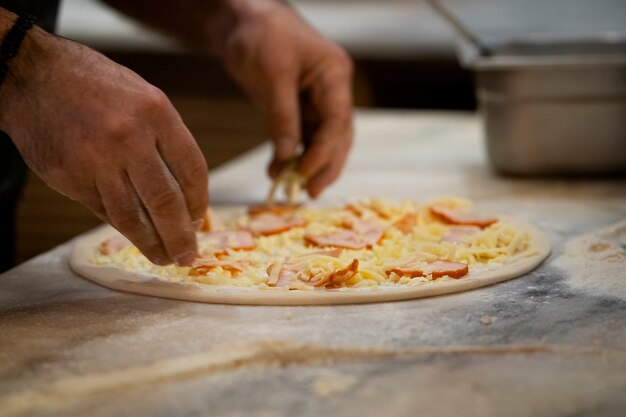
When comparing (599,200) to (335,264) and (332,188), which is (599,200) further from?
(335,264)

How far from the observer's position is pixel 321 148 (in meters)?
1.84

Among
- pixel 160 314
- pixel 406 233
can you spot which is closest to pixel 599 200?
pixel 406 233

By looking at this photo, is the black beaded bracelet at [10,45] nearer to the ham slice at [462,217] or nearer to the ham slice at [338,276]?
the ham slice at [338,276]

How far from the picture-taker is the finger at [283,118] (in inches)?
70.4

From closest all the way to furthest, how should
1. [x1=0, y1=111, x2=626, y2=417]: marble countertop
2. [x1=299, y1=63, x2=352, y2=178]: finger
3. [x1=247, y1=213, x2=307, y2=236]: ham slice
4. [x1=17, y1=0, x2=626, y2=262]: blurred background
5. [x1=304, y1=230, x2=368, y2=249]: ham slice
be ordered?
1. [x1=0, y1=111, x2=626, y2=417]: marble countertop
2. [x1=304, y1=230, x2=368, y2=249]: ham slice
3. [x1=247, y1=213, x2=307, y2=236]: ham slice
4. [x1=299, y1=63, x2=352, y2=178]: finger
5. [x1=17, y1=0, x2=626, y2=262]: blurred background

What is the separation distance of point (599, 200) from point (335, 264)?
796mm

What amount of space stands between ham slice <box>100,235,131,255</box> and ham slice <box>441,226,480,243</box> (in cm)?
54

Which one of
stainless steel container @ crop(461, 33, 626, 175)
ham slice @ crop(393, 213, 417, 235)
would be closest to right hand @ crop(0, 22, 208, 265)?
ham slice @ crop(393, 213, 417, 235)

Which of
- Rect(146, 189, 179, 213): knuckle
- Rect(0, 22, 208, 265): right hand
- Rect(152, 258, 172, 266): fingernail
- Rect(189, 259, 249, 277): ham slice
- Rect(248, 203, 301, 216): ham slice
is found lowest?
Rect(248, 203, 301, 216): ham slice

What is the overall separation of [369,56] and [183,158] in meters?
2.71

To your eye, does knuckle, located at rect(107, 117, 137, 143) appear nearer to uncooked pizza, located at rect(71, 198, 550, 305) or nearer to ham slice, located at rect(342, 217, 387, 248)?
uncooked pizza, located at rect(71, 198, 550, 305)

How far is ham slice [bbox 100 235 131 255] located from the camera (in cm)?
145

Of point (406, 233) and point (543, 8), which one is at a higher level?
point (543, 8)

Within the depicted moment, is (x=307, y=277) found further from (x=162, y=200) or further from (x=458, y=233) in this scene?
(x=458, y=233)
